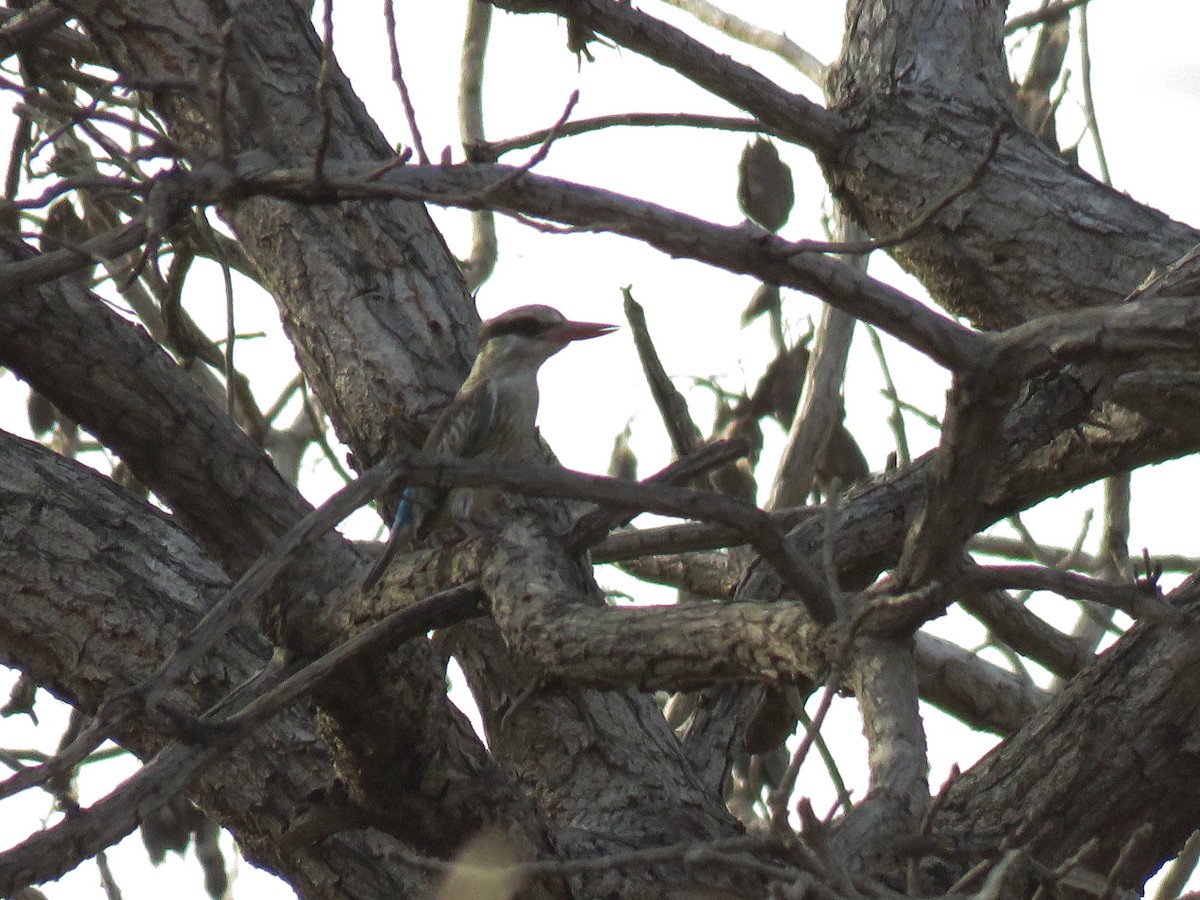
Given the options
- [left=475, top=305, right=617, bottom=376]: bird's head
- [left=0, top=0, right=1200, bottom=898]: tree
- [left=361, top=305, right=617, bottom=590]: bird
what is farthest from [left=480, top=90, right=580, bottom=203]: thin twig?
[left=475, top=305, right=617, bottom=376]: bird's head

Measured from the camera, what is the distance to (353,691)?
2.49 metres

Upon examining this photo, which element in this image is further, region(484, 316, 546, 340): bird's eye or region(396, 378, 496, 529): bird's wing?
region(484, 316, 546, 340): bird's eye

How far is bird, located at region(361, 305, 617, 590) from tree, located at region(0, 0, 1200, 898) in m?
0.12

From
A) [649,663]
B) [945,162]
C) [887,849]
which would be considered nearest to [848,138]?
[945,162]

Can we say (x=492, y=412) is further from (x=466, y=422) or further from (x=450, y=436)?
(x=450, y=436)

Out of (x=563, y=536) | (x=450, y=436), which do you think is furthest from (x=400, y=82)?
(x=450, y=436)

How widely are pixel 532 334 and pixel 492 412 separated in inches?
27.1

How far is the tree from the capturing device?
79.9 inches

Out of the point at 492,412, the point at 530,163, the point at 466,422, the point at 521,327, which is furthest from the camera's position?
the point at 521,327

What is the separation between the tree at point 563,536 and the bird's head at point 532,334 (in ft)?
1.91

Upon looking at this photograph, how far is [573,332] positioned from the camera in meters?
4.75

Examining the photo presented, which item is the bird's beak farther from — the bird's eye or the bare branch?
the bare branch

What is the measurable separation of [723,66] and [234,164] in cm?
223

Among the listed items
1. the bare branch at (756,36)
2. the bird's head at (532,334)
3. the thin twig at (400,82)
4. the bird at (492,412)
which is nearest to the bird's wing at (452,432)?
the bird at (492,412)
